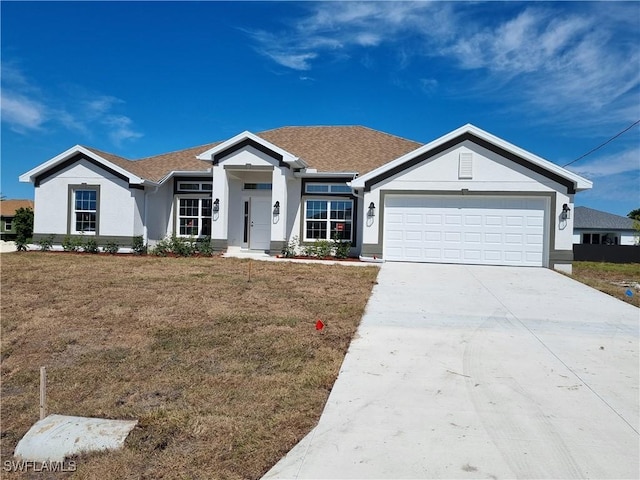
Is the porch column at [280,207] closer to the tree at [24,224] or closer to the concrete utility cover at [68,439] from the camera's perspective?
the tree at [24,224]

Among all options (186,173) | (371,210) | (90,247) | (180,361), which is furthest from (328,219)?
(180,361)

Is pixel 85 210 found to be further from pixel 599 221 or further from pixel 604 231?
pixel 599 221

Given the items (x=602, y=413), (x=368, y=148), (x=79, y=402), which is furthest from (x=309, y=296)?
(x=368, y=148)

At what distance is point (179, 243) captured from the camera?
16891 millimetres

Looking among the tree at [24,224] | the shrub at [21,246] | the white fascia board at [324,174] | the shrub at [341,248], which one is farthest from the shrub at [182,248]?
the tree at [24,224]

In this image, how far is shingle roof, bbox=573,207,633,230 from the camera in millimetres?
37062

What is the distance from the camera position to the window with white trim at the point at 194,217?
59.9ft

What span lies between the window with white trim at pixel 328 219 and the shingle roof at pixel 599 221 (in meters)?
27.6

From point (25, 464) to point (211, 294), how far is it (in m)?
5.45

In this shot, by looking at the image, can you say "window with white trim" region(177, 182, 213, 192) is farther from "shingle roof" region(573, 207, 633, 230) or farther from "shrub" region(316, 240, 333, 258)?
"shingle roof" region(573, 207, 633, 230)

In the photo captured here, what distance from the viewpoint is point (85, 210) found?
58.1 ft

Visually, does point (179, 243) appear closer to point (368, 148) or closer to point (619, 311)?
point (368, 148)

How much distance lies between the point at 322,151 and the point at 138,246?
893cm

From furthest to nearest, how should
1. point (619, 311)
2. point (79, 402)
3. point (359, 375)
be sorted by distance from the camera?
point (619, 311), point (359, 375), point (79, 402)
